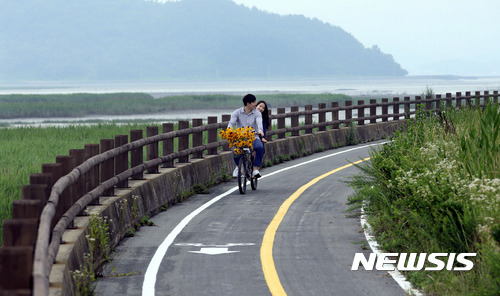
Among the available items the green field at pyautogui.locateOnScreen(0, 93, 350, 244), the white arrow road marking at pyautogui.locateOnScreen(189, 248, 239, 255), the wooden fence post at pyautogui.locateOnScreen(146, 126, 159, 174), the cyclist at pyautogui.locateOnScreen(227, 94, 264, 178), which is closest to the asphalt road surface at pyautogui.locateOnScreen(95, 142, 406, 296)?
the white arrow road marking at pyautogui.locateOnScreen(189, 248, 239, 255)

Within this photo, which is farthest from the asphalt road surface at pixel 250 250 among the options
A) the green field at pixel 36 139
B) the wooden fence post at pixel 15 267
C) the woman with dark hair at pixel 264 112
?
the wooden fence post at pixel 15 267

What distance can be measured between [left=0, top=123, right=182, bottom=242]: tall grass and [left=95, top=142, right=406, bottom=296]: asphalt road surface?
257 cm

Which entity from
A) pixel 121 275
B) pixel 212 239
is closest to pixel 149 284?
pixel 121 275

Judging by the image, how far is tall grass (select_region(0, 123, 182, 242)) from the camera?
15596 millimetres

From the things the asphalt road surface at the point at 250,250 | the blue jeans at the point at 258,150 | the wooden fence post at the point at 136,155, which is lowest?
the asphalt road surface at the point at 250,250

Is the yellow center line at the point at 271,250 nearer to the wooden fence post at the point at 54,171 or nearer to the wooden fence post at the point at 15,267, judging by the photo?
the wooden fence post at the point at 54,171

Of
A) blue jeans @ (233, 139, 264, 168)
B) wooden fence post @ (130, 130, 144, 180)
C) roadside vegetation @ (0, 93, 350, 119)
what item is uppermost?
wooden fence post @ (130, 130, 144, 180)

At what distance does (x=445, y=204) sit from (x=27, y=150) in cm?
1641

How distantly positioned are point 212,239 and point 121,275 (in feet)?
8.26

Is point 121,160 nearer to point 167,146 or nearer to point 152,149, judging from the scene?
point 152,149

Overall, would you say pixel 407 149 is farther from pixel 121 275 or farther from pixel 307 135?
pixel 307 135

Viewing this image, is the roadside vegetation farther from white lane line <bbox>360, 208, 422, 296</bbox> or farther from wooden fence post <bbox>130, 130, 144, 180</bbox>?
white lane line <bbox>360, 208, 422, 296</bbox>

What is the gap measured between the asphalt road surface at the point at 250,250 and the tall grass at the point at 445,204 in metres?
0.52

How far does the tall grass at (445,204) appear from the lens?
8.95 metres
